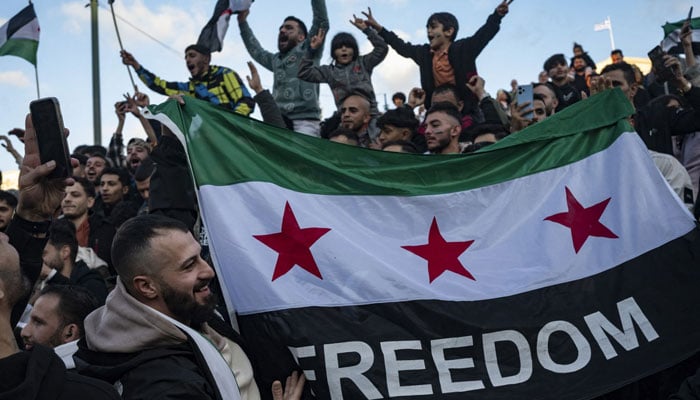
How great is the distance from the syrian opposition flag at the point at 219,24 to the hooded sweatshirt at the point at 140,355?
6.15 metres

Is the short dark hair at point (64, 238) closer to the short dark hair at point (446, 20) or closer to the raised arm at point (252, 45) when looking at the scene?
the raised arm at point (252, 45)

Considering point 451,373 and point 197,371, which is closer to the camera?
point 197,371

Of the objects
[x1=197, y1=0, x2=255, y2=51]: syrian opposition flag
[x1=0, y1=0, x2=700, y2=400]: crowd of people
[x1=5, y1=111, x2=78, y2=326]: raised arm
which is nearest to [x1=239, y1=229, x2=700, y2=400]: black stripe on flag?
[x1=0, y1=0, x2=700, y2=400]: crowd of people

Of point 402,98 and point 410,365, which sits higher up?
point 402,98

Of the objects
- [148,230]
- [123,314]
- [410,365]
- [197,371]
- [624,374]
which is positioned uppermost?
[148,230]

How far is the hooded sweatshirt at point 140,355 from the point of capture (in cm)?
283

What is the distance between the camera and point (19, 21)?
1012cm

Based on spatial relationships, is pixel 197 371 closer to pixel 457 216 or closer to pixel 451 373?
pixel 451 373

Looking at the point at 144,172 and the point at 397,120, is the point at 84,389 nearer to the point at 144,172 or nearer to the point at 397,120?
the point at 397,120

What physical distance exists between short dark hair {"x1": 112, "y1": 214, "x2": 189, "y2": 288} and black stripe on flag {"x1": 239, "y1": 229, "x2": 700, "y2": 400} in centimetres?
67

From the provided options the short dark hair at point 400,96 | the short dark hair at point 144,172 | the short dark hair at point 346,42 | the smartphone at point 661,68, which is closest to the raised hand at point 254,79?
the short dark hair at point 144,172

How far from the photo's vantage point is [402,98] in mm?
13758

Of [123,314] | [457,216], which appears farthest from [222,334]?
→ [457,216]

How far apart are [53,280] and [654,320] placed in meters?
4.04
